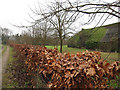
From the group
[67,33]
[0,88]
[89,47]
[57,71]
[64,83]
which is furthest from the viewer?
[67,33]

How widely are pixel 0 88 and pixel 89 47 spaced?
543 centimetres

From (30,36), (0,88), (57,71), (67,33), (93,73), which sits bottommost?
(0,88)

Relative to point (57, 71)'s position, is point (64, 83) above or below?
below

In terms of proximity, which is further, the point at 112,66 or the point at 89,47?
the point at 89,47

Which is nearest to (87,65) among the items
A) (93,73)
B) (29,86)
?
(93,73)

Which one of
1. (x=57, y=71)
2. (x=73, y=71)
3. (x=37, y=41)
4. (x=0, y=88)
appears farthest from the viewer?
(x=37, y=41)

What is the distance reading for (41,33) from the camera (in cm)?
634

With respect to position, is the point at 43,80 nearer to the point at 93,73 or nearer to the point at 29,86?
the point at 29,86

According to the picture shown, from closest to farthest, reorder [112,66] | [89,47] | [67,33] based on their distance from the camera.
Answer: [112,66] → [89,47] → [67,33]

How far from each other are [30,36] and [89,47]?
4.91m

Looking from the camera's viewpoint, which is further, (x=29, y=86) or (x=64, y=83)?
(x=29, y=86)

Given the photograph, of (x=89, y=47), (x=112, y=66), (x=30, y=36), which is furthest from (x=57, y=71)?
(x=30, y=36)

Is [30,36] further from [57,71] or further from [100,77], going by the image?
[100,77]

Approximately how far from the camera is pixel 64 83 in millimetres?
1698
